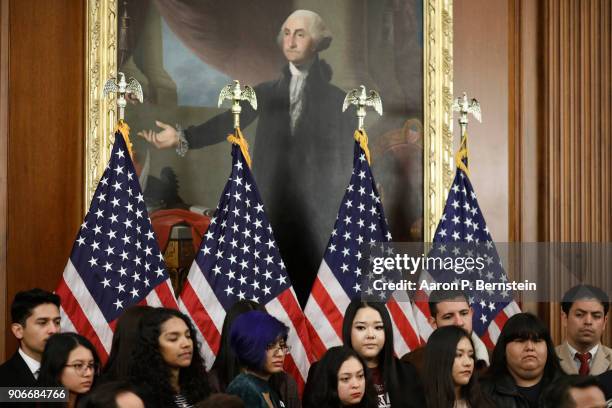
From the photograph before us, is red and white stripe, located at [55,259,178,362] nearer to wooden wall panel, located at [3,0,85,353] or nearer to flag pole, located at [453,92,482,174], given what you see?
wooden wall panel, located at [3,0,85,353]

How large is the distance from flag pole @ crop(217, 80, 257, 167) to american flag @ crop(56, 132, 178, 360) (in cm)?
79

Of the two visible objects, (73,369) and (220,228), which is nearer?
(73,369)

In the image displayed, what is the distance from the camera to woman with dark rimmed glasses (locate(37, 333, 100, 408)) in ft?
17.2

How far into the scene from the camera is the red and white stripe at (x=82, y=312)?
274 inches

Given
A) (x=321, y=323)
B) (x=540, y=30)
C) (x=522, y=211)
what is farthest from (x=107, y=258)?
(x=540, y=30)

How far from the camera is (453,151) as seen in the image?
822cm

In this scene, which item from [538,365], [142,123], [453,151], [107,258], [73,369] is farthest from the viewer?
[453,151]

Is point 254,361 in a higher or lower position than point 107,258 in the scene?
lower

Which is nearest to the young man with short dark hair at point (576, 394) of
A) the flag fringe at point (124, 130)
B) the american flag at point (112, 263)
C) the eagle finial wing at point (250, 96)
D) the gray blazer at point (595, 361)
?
the gray blazer at point (595, 361)

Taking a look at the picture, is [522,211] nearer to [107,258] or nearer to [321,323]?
[321,323]

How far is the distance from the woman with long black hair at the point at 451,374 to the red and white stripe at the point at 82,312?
2459 millimetres

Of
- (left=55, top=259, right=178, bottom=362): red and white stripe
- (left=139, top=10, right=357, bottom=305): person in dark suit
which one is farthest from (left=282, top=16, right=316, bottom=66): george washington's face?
(left=55, top=259, right=178, bottom=362): red and white stripe

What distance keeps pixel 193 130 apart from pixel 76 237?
1.23m

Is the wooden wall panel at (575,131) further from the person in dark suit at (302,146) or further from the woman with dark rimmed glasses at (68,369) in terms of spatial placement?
the woman with dark rimmed glasses at (68,369)
